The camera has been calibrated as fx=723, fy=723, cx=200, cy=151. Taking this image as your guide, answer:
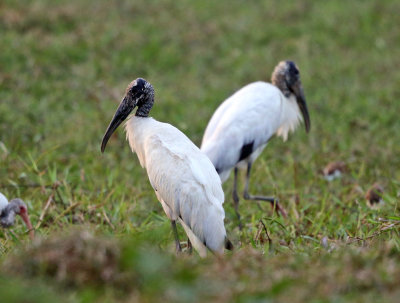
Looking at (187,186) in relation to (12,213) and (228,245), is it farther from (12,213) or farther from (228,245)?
(12,213)

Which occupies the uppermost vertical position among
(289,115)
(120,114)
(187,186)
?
(120,114)

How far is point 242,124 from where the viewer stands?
235 inches

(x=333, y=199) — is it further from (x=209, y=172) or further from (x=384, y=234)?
(x=209, y=172)

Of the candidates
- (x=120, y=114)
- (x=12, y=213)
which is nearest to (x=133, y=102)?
(x=120, y=114)

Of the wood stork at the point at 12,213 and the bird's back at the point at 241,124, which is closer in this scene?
the wood stork at the point at 12,213

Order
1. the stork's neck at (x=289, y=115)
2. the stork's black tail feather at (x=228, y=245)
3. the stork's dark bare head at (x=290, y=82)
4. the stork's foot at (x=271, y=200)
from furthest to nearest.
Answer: the stork's dark bare head at (x=290, y=82) → the stork's neck at (x=289, y=115) → the stork's foot at (x=271, y=200) → the stork's black tail feather at (x=228, y=245)

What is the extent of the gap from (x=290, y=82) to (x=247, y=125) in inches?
40.0

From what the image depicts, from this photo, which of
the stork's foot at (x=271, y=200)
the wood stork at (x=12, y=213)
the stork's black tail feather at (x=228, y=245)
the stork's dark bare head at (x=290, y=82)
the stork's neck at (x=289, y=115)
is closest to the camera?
the stork's black tail feather at (x=228, y=245)

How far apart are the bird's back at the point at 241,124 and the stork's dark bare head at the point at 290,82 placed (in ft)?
1.17

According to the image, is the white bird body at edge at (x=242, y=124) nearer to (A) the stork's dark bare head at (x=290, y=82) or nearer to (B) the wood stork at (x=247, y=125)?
(B) the wood stork at (x=247, y=125)

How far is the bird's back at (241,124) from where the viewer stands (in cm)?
582

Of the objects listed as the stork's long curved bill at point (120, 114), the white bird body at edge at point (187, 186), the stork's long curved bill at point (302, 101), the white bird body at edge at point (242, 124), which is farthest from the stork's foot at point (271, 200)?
the stork's long curved bill at point (120, 114)

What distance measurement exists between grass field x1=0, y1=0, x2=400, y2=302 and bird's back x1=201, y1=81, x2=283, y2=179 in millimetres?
466

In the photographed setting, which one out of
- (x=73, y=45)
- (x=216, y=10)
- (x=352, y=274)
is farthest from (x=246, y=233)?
(x=216, y=10)
